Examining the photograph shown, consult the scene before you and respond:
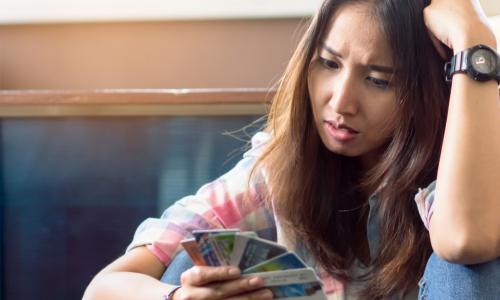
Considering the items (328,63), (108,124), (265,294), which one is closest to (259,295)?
(265,294)

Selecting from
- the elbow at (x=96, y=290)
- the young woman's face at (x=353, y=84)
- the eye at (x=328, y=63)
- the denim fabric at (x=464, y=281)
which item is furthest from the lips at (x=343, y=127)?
the elbow at (x=96, y=290)

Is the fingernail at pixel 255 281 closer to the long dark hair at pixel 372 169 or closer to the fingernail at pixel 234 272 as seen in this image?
the fingernail at pixel 234 272

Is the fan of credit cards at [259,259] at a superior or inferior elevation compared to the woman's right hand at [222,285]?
superior

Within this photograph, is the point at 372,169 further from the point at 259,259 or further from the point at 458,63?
the point at 259,259

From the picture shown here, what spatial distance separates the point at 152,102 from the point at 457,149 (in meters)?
0.96

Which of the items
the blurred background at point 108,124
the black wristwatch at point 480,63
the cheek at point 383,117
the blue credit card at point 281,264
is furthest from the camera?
the blurred background at point 108,124

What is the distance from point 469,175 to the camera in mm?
1052

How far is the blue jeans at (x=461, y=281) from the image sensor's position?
2.95 ft

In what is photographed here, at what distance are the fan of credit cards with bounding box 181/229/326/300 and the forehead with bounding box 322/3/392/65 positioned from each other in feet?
1.41

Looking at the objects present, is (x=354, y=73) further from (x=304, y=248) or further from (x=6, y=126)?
(x=6, y=126)

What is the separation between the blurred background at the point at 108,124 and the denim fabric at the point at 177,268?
0.68 metres

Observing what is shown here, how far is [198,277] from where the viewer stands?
0.97 meters

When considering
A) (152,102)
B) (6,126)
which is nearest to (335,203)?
(152,102)

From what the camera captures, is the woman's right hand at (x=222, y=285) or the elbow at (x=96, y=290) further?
the elbow at (x=96, y=290)
